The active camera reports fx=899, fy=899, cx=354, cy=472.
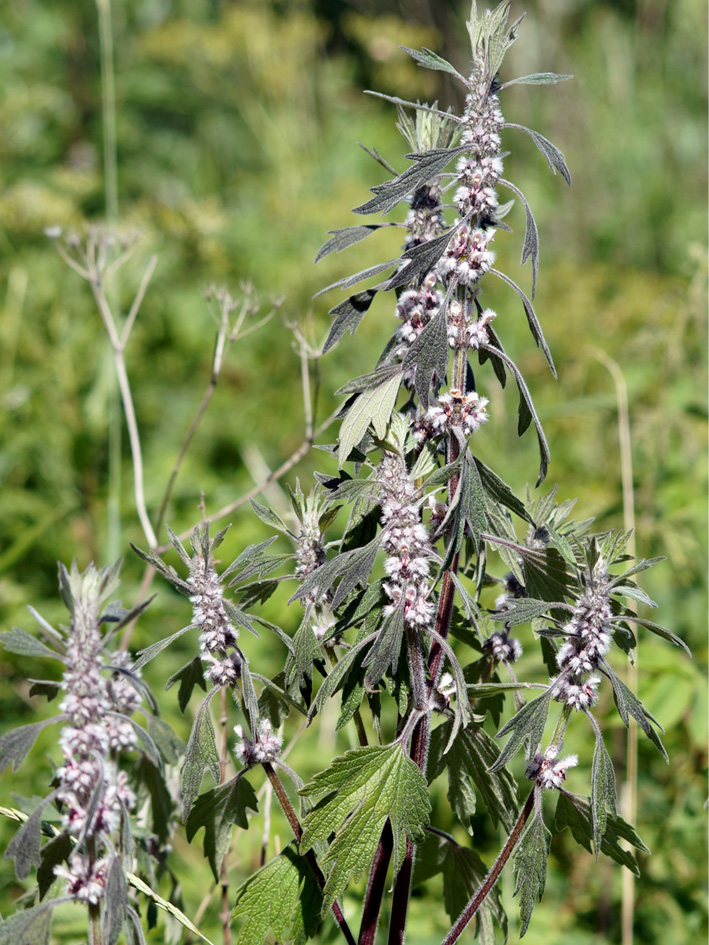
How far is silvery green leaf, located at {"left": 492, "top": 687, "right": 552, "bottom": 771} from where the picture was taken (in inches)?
29.8

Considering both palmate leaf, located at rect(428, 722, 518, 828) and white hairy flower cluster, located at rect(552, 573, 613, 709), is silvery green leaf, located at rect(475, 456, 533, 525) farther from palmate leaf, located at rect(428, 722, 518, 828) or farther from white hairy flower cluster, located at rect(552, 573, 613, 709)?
palmate leaf, located at rect(428, 722, 518, 828)

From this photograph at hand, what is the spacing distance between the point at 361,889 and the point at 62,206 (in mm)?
2035

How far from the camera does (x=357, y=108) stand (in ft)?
18.6

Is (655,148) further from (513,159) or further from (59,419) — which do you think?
(59,419)

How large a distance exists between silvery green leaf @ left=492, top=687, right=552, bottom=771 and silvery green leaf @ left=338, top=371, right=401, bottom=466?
26cm

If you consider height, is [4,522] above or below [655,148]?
below

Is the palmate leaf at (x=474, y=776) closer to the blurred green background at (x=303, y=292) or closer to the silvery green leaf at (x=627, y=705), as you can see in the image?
the silvery green leaf at (x=627, y=705)

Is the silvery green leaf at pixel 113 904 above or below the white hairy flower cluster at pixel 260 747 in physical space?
below

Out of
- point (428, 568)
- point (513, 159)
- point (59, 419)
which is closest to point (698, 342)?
point (428, 568)

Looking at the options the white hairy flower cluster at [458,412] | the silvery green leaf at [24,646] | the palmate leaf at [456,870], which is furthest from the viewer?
the palmate leaf at [456,870]

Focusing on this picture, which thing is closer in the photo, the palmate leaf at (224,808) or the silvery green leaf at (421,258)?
the silvery green leaf at (421,258)

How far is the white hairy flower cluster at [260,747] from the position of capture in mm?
835

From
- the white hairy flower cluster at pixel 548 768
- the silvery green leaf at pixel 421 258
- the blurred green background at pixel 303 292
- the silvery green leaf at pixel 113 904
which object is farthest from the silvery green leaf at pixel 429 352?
the blurred green background at pixel 303 292

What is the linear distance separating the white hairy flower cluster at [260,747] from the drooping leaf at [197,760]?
0.11 feet
